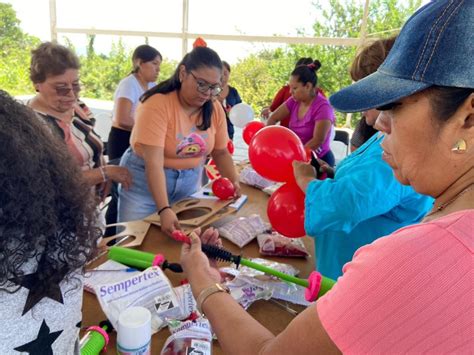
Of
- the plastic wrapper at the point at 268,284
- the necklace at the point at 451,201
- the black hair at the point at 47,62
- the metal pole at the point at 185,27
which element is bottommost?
the plastic wrapper at the point at 268,284

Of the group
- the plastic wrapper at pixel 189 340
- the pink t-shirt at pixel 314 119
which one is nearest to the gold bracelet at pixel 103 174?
the plastic wrapper at pixel 189 340

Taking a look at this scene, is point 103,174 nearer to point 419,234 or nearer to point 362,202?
point 362,202

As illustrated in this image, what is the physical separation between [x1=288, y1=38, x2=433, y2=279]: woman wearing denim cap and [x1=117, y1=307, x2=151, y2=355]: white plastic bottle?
0.56 metres

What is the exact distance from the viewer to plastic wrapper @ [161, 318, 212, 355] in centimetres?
79

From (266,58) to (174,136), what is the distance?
654 centimetres

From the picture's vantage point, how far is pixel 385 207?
97 cm

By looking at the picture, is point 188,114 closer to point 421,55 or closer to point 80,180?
point 80,180

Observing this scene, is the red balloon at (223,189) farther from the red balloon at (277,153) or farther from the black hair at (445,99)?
the black hair at (445,99)

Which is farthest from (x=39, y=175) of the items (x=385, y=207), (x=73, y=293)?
(x=385, y=207)

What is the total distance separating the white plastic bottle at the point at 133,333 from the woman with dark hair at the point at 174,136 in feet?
2.23

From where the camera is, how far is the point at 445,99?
50 centimetres

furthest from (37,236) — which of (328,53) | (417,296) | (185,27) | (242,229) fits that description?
(185,27)

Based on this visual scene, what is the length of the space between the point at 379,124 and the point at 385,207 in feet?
1.26

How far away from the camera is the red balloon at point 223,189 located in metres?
1.75
